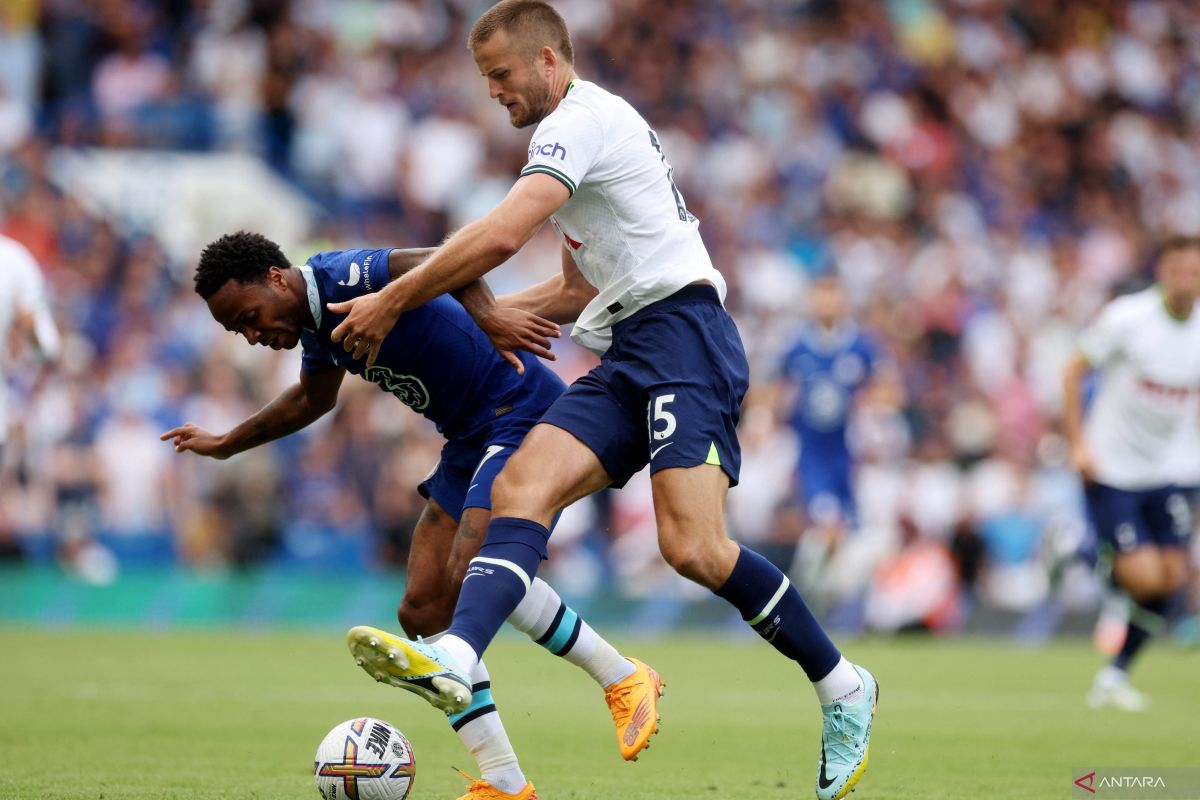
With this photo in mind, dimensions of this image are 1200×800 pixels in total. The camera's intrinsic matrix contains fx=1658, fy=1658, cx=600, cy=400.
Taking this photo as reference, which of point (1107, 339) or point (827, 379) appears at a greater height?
point (827, 379)

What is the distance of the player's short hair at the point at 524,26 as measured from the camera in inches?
233

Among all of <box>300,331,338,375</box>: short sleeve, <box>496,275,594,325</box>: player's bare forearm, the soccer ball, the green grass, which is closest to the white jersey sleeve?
the green grass

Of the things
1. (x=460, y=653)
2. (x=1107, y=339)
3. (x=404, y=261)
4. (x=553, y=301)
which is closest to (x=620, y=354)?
(x=553, y=301)

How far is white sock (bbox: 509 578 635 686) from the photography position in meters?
6.25

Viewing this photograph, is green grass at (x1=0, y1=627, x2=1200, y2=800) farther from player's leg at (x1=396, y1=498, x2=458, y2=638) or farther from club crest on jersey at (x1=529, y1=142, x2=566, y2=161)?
club crest on jersey at (x1=529, y1=142, x2=566, y2=161)

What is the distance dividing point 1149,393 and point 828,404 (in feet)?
15.9

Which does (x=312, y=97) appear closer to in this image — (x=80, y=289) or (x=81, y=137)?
(x=81, y=137)

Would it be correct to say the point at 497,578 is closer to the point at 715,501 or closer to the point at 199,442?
the point at 715,501

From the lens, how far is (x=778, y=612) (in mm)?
5957

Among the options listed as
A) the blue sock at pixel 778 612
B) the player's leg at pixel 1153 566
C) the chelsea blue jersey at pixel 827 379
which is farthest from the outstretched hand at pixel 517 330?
the chelsea blue jersey at pixel 827 379

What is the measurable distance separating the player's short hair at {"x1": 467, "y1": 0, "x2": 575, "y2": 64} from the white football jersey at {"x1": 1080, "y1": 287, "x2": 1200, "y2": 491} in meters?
5.72

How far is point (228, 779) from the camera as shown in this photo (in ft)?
21.6

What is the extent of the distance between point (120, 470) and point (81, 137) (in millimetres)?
4470

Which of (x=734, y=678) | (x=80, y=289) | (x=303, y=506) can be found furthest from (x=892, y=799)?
(x=80, y=289)
